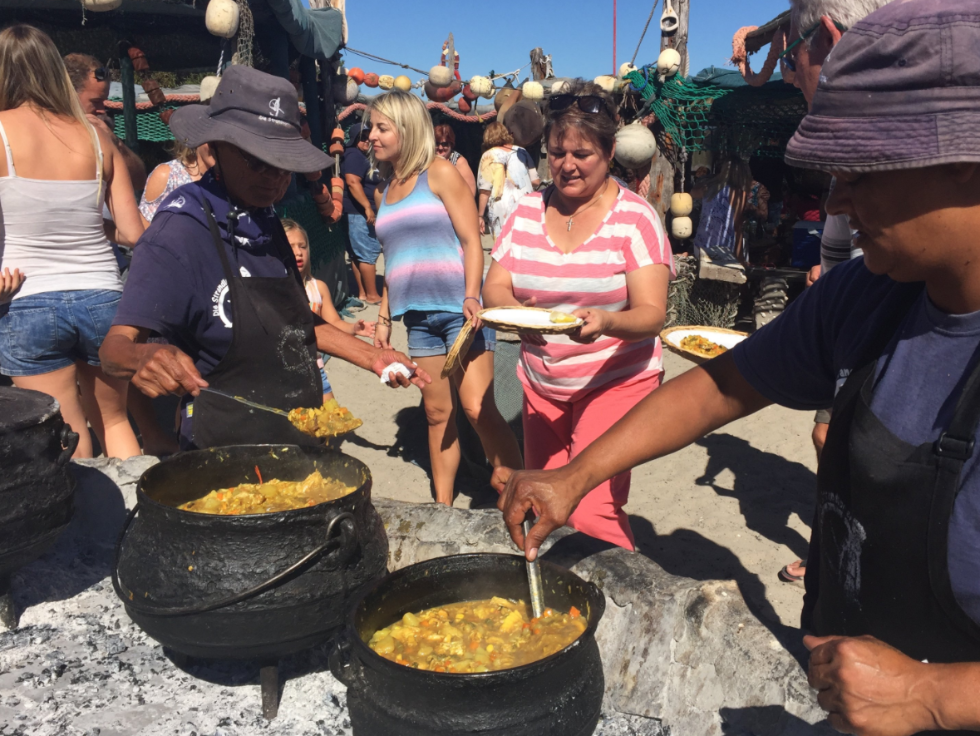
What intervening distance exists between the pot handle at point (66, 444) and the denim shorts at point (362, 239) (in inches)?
342

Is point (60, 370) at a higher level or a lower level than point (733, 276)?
higher

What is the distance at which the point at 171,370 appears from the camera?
2473mm

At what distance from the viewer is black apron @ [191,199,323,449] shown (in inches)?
114

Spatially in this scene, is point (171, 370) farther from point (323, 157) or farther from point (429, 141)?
→ point (429, 141)

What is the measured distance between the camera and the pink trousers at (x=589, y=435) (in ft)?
11.1

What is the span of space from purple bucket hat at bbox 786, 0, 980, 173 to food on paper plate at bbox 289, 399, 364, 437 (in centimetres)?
201

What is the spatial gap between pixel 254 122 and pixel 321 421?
1.09 meters

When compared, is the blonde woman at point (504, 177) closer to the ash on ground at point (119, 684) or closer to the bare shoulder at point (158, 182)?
the bare shoulder at point (158, 182)

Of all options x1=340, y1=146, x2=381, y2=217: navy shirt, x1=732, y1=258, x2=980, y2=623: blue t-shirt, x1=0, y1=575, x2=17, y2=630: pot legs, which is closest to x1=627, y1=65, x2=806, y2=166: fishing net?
x1=340, y1=146, x2=381, y2=217: navy shirt

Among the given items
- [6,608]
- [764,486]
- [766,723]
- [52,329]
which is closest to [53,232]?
[52,329]

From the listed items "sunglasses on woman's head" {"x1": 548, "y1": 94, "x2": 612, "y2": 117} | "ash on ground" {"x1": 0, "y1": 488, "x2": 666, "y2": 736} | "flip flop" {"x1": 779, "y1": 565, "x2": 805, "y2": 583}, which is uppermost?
"sunglasses on woman's head" {"x1": 548, "y1": 94, "x2": 612, "y2": 117}

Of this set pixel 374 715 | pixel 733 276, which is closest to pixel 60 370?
pixel 374 715

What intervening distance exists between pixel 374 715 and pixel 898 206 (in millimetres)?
1526

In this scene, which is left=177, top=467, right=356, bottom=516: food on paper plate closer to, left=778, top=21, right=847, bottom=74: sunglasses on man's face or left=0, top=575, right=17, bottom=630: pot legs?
left=0, top=575, right=17, bottom=630: pot legs
